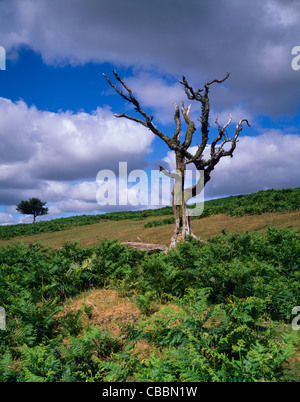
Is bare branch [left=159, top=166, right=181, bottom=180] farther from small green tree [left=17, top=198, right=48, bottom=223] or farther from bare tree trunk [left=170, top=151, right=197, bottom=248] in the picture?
small green tree [left=17, top=198, right=48, bottom=223]

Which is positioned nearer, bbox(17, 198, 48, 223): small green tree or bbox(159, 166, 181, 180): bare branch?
bbox(159, 166, 181, 180): bare branch

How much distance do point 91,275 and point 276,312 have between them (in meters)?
5.11

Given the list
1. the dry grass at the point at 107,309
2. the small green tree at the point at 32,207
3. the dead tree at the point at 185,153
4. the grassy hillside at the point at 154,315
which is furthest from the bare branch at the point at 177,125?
the small green tree at the point at 32,207

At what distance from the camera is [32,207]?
73.6 m

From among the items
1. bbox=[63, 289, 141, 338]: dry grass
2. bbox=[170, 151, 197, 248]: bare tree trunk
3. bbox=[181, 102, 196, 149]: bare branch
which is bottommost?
bbox=[63, 289, 141, 338]: dry grass

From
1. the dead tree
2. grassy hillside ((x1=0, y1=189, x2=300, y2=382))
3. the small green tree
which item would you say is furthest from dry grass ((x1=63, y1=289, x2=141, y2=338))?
the small green tree

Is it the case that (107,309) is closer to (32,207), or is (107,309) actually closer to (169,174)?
(169,174)

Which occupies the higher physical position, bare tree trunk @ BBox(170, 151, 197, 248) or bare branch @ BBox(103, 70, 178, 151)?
bare branch @ BBox(103, 70, 178, 151)

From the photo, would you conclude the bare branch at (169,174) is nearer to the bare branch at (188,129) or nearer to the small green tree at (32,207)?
the bare branch at (188,129)

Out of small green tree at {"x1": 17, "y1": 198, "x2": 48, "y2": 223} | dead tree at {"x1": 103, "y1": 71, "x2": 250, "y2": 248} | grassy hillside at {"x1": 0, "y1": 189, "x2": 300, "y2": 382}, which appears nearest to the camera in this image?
grassy hillside at {"x1": 0, "y1": 189, "x2": 300, "y2": 382}

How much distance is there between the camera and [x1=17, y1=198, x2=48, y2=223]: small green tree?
72.9 metres

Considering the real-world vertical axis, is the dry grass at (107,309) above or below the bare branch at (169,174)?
below

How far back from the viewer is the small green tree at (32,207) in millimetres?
72875

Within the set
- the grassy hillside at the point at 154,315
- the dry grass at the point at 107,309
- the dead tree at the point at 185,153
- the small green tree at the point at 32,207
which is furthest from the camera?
the small green tree at the point at 32,207
